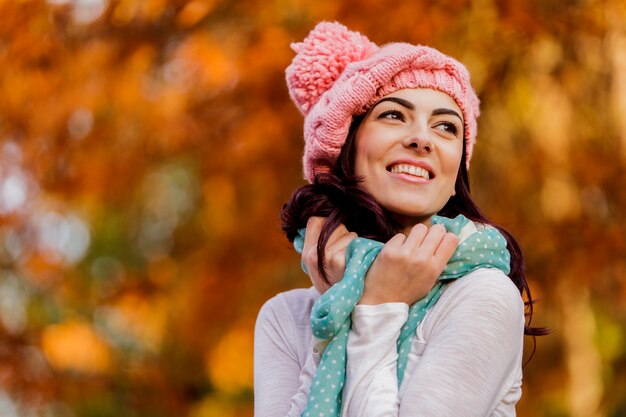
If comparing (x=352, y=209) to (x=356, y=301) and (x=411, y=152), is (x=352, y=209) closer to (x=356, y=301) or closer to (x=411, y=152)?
(x=411, y=152)

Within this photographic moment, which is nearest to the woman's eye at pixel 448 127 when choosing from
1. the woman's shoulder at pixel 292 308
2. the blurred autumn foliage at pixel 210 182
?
the woman's shoulder at pixel 292 308

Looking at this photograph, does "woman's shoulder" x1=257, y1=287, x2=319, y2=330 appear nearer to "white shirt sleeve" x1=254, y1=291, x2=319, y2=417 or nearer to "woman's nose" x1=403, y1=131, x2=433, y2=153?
"white shirt sleeve" x1=254, y1=291, x2=319, y2=417

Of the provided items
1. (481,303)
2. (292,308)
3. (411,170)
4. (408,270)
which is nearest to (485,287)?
(481,303)

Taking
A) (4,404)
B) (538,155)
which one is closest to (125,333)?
(4,404)

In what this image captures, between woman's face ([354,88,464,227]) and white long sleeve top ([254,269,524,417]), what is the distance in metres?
0.22

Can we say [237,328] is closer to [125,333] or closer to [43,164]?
[125,333]

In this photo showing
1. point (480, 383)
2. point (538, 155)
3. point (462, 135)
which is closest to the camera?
point (480, 383)

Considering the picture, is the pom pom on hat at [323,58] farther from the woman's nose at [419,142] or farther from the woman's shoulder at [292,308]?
the woman's shoulder at [292,308]

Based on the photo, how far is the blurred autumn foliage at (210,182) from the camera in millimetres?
4617

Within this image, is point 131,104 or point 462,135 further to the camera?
point 131,104

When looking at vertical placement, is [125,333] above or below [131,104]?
below

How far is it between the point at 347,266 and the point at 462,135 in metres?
0.39

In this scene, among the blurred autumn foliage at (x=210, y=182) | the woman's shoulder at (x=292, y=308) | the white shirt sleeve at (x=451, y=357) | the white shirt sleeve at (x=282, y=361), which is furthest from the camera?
the blurred autumn foliage at (x=210, y=182)

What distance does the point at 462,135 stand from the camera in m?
2.02
